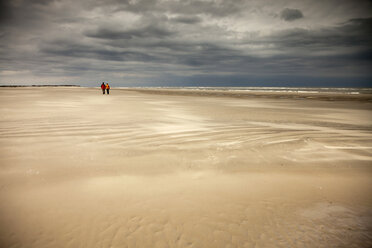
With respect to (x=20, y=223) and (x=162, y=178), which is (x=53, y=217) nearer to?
(x=20, y=223)

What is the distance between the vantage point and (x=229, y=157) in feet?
12.9

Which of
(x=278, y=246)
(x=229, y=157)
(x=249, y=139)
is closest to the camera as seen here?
(x=278, y=246)

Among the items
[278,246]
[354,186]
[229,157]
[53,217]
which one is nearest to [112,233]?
[53,217]

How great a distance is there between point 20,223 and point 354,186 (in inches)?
163

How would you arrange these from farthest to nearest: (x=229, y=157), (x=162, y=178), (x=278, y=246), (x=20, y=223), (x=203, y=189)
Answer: (x=229, y=157) → (x=162, y=178) → (x=203, y=189) → (x=20, y=223) → (x=278, y=246)

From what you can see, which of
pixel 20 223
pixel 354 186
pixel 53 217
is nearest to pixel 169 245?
pixel 53 217

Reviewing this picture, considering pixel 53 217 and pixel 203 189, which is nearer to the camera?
pixel 53 217

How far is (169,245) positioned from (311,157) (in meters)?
3.40

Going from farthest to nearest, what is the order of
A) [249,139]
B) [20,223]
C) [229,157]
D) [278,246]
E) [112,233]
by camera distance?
[249,139] < [229,157] < [20,223] < [112,233] < [278,246]

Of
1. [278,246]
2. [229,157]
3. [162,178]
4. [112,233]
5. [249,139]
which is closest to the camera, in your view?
[278,246]

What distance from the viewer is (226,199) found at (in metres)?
2.56

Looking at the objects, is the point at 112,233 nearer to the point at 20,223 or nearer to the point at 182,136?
the point at 20,223

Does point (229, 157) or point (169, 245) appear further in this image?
point (229, 157)

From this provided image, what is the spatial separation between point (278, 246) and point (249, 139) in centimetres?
347
